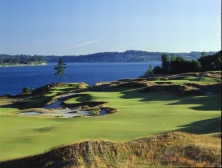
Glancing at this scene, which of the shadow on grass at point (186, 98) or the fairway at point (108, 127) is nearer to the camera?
the fairway at point (108, 127)

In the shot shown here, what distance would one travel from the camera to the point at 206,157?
24.9 feet

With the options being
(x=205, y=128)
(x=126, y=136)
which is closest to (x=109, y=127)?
(x=126, y=136)

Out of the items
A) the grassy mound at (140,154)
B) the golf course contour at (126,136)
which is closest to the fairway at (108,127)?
the golf course contour at (126,136)

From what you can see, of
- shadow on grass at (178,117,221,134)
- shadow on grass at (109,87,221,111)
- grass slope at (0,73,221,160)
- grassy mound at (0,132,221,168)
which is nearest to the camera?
grassy mound at (0,132,221,168)

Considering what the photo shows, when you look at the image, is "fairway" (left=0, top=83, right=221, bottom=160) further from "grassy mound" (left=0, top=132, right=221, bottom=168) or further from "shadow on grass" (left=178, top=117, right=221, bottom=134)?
"grassy mound" (left=0, top=132, right=221, bottom=168)

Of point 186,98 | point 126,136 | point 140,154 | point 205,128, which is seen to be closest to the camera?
point 140,154

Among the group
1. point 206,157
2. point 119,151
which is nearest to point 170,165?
point 206,157

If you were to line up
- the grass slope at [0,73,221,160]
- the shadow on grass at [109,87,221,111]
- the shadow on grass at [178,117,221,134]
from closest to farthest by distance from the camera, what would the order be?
the shadow on grass at [178,117,221,134] → the grass slope at [0,73,221,160] → the shadow on grass at [109,87,221,111]

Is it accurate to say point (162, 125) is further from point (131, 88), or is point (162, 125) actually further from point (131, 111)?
point (131, 88)

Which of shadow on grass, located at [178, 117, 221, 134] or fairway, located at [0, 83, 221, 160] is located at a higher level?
shadow on grass, located at [178, 117, 221, 134]

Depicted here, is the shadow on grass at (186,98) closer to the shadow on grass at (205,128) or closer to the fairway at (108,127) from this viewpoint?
the fairway at (108,127)

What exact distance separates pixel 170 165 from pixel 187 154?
63cm

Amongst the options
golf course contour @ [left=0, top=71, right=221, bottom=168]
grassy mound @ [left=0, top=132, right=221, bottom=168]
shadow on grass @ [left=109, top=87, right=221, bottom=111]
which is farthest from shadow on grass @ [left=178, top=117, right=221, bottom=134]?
shadow on grass @ [left=109, top=87, right=221, bottom=111]

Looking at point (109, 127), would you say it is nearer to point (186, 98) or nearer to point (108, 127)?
point (108, 127)
